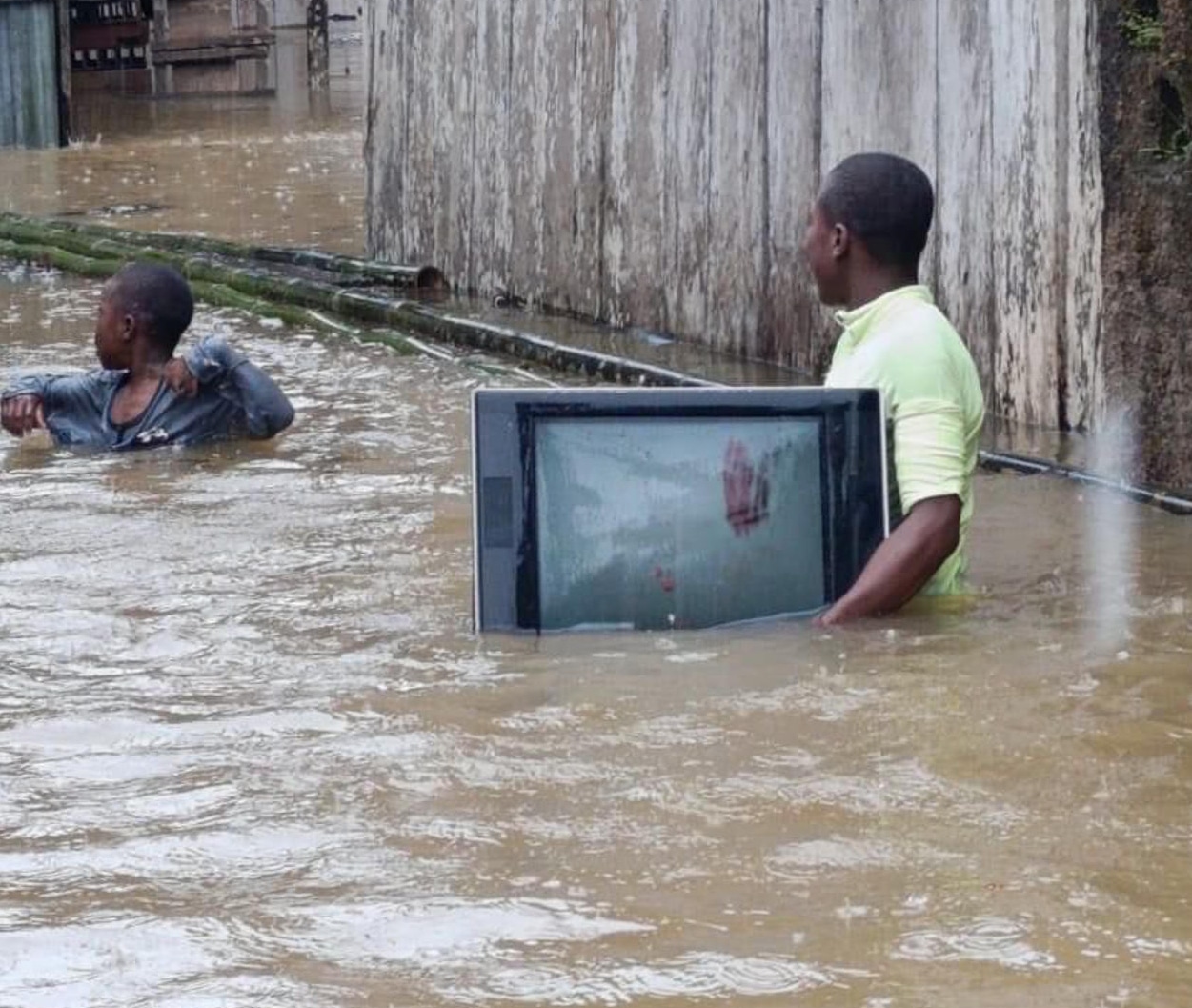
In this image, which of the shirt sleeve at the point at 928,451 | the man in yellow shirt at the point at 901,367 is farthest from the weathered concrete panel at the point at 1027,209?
the shirt sleeve at the point at 928,451

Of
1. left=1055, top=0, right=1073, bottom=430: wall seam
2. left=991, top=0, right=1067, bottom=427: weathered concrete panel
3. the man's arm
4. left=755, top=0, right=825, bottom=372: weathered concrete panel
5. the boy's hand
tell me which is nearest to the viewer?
the man's arm

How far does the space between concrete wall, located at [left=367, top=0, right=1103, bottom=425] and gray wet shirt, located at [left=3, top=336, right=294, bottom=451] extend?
1.85 meters

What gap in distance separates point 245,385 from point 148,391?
40cm

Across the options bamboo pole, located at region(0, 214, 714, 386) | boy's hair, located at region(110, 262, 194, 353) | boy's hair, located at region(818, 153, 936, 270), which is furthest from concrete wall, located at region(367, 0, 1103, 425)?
boy's hair, located at region(110, 262, 194, 353)

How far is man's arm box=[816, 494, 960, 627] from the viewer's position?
4746 millimetres

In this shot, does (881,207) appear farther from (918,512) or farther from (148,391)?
(148,391)

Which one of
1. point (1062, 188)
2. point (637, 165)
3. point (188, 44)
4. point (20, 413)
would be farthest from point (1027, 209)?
point (188, 44)

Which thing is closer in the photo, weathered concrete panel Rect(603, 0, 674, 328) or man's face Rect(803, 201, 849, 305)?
man's face Rect(803, 201, 849, 305)

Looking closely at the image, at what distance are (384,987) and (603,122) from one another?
6.63 m

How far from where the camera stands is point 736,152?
28.1 ft

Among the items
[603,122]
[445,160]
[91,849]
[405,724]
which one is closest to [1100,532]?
[405,724]

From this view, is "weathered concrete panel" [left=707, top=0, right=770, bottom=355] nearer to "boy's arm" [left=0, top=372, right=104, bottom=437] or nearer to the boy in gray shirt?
the boy in gray shirt

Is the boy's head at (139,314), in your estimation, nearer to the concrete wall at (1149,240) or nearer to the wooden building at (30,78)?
the concrete wall at (1149,240)

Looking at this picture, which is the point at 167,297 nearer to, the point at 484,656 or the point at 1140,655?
the point at 484,656
